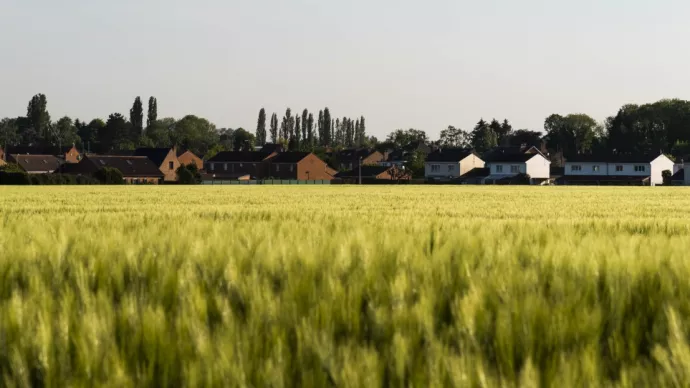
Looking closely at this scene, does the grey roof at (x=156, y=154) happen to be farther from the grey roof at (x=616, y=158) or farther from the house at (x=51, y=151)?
the grey roof at (x=616, y=158)

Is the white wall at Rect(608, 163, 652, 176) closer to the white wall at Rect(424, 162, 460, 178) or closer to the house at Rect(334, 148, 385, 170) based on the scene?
the white wall at Rect(424, 162, 460, 178)

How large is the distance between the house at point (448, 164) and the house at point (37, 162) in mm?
65301


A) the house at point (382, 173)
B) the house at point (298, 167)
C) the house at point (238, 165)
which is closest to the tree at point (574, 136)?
the house at point (382, 173)

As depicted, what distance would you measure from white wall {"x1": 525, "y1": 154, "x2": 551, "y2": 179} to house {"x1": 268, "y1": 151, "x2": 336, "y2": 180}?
3662 centimetres

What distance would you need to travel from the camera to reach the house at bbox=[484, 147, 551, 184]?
423 ft

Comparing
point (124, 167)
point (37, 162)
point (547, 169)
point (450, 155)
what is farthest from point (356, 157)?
point (124, 167)

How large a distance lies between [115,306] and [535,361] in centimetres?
185

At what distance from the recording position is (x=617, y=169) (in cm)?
13050

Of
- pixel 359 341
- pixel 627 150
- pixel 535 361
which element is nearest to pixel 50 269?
pixel 359 341

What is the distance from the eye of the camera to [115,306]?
348 cm

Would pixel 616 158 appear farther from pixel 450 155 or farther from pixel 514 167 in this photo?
pixel 450 155

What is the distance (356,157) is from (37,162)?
7671cm

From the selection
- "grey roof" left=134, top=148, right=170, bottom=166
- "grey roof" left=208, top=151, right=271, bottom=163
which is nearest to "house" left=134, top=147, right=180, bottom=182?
"grey roof" left=134, top=148, right=170, bottom=166

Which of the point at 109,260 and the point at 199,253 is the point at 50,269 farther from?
the point at 199,253
